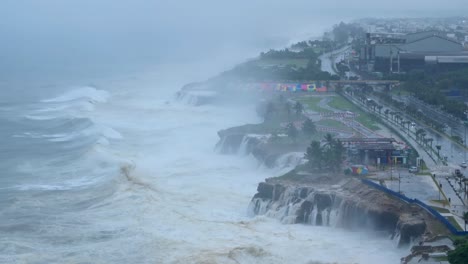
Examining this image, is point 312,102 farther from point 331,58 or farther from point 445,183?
point 331,58

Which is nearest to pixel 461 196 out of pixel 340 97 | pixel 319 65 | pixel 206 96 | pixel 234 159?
pixel 234 159

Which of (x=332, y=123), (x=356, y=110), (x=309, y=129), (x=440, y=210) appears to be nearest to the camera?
(x=440, y=210)

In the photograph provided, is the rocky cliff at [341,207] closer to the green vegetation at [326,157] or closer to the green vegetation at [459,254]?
the green vegetation at [326,157]

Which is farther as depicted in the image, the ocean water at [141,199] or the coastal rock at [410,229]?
the ocean water at [141,199]

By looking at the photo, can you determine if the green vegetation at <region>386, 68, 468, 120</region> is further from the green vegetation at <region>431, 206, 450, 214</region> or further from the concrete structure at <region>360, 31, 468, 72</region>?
the green vegetation at <region>431, 206, 450, 214</region>

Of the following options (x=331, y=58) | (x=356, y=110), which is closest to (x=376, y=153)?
(x=356, y=110)

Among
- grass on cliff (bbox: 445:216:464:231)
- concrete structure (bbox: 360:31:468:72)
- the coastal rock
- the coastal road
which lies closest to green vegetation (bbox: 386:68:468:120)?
concrete structure (bbox: 360:31:468:72)

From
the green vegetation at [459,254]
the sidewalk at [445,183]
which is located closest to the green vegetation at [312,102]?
the sidewalk at [445,183]
